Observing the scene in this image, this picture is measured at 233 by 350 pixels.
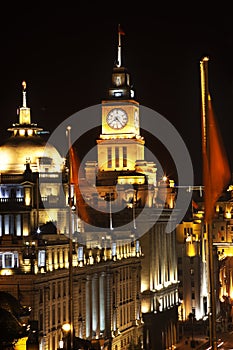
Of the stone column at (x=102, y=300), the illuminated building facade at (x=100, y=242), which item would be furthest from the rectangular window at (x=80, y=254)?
the stone column at (x=102, y=300)

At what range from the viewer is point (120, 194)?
126m

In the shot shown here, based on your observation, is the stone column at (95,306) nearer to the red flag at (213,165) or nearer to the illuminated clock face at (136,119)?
the illuminated clock face at (136,119)

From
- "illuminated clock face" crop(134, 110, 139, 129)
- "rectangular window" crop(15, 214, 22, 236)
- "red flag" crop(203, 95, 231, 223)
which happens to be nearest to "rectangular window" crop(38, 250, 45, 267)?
"rectangular window" crop(15, 214, 22, 236)

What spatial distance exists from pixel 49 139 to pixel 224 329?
28.8 m

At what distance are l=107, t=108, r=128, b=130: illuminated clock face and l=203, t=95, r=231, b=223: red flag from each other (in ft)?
330

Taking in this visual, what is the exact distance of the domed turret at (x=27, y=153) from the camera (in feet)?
338

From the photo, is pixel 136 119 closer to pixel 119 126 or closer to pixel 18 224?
pixel 119 126

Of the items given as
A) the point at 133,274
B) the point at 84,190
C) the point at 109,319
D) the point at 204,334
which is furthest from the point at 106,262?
the point at 84,190

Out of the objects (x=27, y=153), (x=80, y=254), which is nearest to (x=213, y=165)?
(x=80, y=254)

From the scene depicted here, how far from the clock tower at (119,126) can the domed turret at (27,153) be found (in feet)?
97.5

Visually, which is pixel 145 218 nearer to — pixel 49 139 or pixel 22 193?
pixel 49 139

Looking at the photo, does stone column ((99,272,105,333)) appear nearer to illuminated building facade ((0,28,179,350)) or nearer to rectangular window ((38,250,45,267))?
illuminated building facade ((0,28,179,350))

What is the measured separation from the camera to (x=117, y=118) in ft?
446

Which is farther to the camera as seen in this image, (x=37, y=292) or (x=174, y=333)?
(x=174, y=333)
